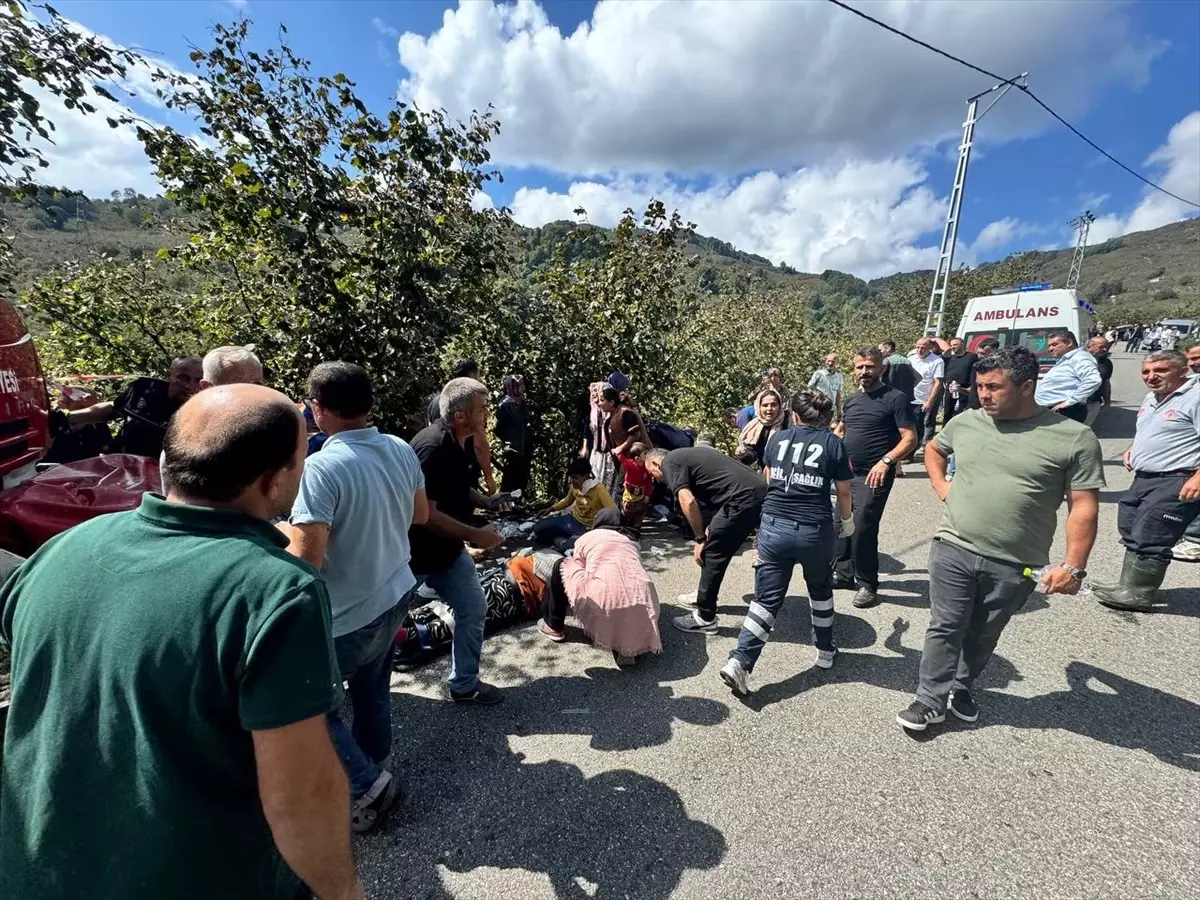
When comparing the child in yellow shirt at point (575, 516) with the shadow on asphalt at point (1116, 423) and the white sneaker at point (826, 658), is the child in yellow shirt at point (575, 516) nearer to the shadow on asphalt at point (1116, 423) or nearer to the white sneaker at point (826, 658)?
the white sneaker at point (826, 658)

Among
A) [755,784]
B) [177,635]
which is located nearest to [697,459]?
[755,784]

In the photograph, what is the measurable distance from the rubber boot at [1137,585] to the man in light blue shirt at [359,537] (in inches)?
204

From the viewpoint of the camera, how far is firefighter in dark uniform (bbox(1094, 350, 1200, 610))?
377 centimetres

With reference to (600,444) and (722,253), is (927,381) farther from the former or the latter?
(722,253)

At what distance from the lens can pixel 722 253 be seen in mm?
145375

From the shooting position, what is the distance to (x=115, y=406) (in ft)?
12.1

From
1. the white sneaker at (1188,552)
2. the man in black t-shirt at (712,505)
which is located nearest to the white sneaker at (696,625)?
the man in black t-shirt at (712,505)

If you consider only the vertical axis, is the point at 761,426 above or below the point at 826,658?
above

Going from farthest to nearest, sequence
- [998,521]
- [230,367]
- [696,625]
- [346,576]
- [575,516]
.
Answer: [575,516] < [696,625] < [230,367] < [998,521] < [346,576]

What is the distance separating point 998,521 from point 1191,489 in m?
2.31

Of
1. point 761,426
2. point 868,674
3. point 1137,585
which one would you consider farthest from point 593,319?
point 1137,585

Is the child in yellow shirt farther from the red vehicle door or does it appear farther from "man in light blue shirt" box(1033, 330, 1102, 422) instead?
"man in light blue shirt" box(1033, 330, 1102, 422)

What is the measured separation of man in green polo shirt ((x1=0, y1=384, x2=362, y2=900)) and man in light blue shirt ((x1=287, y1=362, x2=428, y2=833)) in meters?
0.90

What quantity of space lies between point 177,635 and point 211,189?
4.78m
